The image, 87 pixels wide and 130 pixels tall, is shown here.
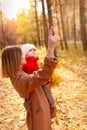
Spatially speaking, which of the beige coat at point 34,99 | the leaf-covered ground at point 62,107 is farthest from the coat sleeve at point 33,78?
the leaf-covered ground at point 62,107

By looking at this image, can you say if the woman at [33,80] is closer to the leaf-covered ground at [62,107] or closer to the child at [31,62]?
the child at [31,62]

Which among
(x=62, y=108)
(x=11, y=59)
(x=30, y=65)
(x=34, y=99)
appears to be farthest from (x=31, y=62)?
(x=62, y=108)

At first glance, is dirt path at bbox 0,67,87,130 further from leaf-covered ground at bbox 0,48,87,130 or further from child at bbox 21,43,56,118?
child at bbox 21,43,56,118

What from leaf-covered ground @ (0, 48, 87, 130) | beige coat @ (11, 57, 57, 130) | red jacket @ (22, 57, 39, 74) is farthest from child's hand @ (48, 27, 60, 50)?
leaf-covered ground @ (0, 48, 87, 130)

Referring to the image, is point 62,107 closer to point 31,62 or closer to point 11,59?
point 31,62

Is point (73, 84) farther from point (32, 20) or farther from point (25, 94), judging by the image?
point (32, 20)

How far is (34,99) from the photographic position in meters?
3.21

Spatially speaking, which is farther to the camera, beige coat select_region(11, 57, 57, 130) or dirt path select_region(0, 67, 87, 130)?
dirt path select_region(0, 67, 87, 130)

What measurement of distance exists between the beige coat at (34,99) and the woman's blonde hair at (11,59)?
0.29 feet

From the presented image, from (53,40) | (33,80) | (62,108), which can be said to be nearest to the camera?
(53,40)

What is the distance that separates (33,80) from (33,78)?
2 centimetres

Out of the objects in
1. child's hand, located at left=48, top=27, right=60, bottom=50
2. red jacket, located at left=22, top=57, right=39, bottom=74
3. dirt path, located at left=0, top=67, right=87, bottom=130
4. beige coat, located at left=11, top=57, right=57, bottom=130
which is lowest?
dirt path, located at left=0, top=67, right=87, bottom=130

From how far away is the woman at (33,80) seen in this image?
2.86 metres

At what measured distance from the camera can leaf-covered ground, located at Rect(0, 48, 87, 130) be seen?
19.8 ft
